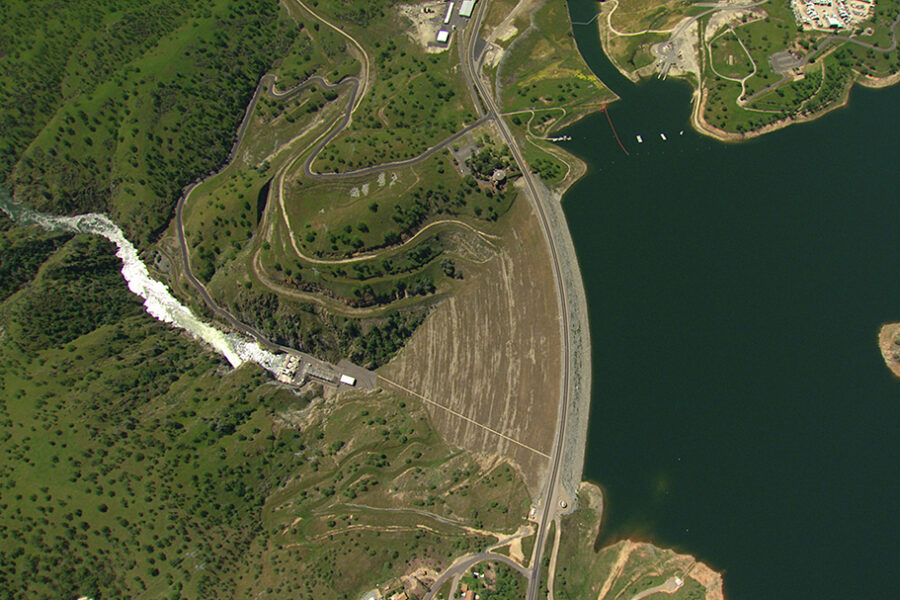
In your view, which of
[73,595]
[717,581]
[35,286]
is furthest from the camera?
[35,286]

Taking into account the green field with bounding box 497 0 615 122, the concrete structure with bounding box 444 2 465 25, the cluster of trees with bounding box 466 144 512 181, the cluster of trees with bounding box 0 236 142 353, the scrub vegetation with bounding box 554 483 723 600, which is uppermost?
the concrete structure with bounding box 444 2 465 25

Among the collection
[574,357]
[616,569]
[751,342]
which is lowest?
[616,569]

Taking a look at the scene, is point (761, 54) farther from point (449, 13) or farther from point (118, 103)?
point (118, 103)

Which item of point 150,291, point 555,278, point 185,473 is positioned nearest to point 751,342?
point 555,278

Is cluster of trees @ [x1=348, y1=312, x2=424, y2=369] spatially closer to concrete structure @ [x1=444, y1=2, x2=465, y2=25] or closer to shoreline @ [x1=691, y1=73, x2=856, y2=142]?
concrete structure @ [x1=444, y1=2, x2=465, y2=25]

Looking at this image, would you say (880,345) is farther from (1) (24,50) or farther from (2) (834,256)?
(1) (24,50)

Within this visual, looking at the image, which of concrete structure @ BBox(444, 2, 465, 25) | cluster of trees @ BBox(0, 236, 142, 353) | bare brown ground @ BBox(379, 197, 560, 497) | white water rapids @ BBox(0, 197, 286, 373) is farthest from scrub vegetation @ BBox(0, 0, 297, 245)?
bare brown ground @ BBox(379, 197, 560, 497)

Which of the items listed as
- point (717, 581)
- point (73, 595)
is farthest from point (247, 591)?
point (717, 581)
